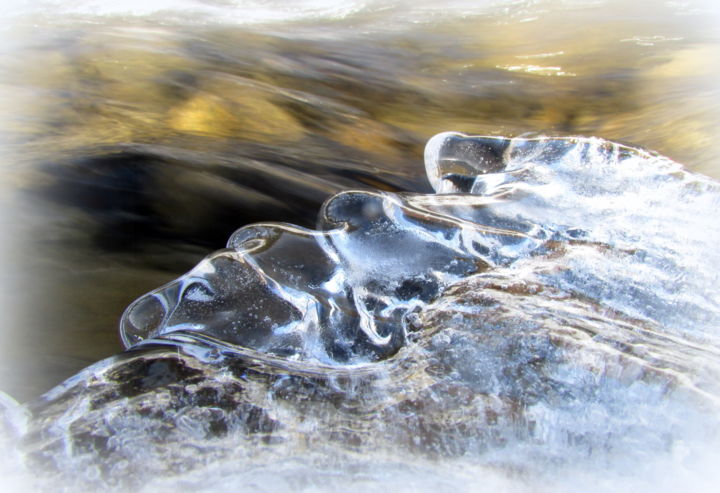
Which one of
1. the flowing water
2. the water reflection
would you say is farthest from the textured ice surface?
the water reflection

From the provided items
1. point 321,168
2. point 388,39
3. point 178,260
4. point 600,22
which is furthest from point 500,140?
point 600,22

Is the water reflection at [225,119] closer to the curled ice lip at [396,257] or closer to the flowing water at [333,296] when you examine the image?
the flowing water at [333,296]

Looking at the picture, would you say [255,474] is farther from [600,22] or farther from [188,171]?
[600,22]

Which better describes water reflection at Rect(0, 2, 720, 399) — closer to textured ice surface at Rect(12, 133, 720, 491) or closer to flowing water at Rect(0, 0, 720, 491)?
flowing water at Rect(0, 0, 720, 491)

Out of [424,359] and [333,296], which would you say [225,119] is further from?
[424,359]

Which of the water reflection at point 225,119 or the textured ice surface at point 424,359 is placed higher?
the water reflection at point 225,119

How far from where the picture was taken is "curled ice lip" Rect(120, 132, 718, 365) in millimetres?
1277

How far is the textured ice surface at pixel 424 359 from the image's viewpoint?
2.97ft

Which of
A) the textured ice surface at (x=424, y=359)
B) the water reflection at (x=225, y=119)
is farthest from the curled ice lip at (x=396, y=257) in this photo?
the water reflection at (x=225, y=119)

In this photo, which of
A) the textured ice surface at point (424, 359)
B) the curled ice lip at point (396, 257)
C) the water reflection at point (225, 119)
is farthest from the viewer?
the water reflection at point (225, 119)

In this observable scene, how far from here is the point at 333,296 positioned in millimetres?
1365

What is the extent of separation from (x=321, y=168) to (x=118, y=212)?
824mm

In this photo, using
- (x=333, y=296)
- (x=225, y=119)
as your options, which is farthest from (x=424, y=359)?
(x=225, y=119)

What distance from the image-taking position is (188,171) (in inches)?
74.5
